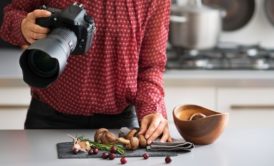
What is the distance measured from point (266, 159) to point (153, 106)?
0.33 m

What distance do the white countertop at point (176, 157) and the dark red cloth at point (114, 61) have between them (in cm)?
9

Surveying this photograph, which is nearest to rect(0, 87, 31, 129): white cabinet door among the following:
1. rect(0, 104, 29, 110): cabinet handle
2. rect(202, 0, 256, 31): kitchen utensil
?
rect(0, 104, 29, 110): cabinet handle

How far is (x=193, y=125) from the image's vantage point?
1.53 metres

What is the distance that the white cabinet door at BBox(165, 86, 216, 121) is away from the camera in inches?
92.7

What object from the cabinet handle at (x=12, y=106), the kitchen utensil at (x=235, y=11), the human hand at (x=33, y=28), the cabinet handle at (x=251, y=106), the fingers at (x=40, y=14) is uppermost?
the fingers at (x=40, y=14)

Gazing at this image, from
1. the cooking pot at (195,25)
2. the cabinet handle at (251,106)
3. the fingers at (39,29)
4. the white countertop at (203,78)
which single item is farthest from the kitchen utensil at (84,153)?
the cooking pot at (195,25)

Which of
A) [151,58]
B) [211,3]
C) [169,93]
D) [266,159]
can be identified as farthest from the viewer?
[211,3]

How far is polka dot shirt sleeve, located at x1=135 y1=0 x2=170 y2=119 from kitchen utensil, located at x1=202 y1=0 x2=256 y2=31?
3.78 feet

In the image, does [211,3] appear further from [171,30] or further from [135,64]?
[135,64]

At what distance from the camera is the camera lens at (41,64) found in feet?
4.43

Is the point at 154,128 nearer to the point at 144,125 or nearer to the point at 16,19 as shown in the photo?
the point at 144,125

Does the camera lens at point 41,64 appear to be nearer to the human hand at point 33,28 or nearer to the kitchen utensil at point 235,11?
the human hand at point 33,28

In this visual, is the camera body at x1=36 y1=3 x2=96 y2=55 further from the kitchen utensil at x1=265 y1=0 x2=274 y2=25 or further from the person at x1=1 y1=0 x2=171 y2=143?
the kitchen utensil at x1=265 y1=0 x2=274 y2=25

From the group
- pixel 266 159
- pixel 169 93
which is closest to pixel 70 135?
pixel 266 159
